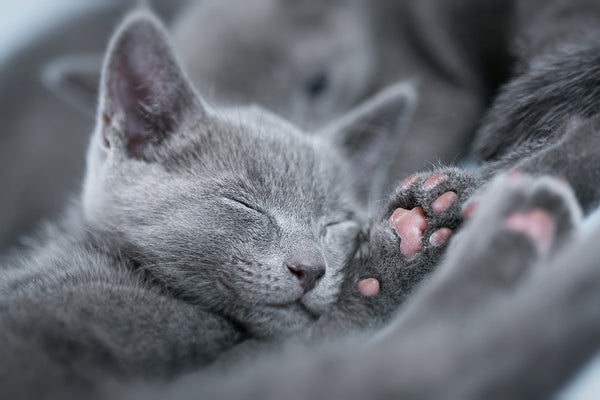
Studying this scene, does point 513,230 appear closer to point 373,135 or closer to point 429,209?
point 429,209

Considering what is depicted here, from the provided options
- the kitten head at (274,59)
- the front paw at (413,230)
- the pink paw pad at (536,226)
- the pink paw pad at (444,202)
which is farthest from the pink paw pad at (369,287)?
the kitten head at (274,59)

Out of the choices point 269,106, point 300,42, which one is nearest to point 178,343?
point 269,106

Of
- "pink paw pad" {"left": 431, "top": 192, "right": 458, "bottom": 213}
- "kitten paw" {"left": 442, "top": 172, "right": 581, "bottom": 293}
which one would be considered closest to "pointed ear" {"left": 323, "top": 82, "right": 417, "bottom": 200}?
"pink paw pad" {"left": 431, "top": 192, "right": 458, "bottom": 213}

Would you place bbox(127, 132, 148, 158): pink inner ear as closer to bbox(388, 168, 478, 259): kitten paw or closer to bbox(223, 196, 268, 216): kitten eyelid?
bbox(223, 196, 268, 216): kitten eyelid

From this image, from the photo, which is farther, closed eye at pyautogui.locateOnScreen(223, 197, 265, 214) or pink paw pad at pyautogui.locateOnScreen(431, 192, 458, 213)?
closed eye at pyautogui.locateOnScreen(223, 197, 265, 214)

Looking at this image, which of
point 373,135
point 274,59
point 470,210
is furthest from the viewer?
point 274,59

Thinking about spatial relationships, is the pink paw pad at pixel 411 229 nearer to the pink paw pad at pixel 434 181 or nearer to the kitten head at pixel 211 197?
the pink paw pad at pixel 434 181

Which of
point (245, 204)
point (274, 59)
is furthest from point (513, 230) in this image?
point (274, 59)
